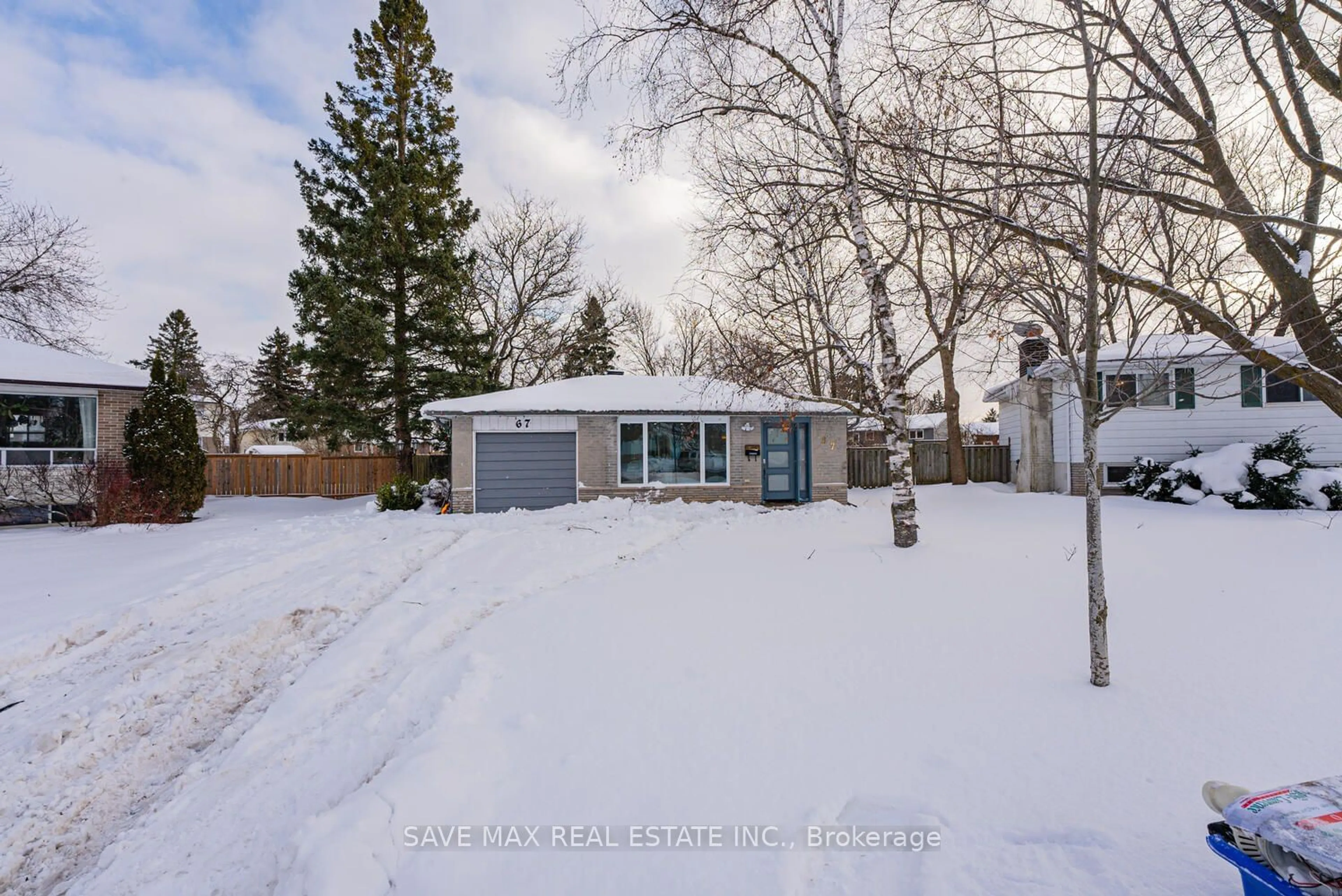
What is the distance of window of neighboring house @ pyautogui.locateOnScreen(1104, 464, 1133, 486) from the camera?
13195mm

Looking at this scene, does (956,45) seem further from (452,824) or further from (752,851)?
(452,824)

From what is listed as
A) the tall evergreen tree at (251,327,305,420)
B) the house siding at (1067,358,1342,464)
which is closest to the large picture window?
the house siding at (1067,358,1342,464)

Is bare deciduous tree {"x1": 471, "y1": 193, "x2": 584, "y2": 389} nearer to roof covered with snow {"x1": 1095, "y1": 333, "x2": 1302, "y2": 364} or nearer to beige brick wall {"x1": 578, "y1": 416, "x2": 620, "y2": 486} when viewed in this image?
beige brick wall {"x1": 578, "y1": 416, "x2": 620, "y2": 486}

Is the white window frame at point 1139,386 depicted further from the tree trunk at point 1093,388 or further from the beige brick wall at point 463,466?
the beige brick wall at point 463,466

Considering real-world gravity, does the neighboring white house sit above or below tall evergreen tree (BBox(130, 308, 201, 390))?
below

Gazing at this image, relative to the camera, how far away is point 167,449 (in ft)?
40.2

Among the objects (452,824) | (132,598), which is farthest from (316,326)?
(452,824)

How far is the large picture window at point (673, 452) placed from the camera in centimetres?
1340

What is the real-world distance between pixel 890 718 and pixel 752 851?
123cm

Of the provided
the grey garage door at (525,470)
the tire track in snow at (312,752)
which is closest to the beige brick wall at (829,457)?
the grey garage door at (525,470)

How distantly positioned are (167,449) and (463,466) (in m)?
6.29

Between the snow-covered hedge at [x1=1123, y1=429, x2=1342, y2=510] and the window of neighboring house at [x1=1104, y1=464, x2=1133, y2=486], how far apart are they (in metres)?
0.60

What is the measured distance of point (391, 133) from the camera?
17.8 meters

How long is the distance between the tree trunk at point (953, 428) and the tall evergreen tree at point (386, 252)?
48.0ft
